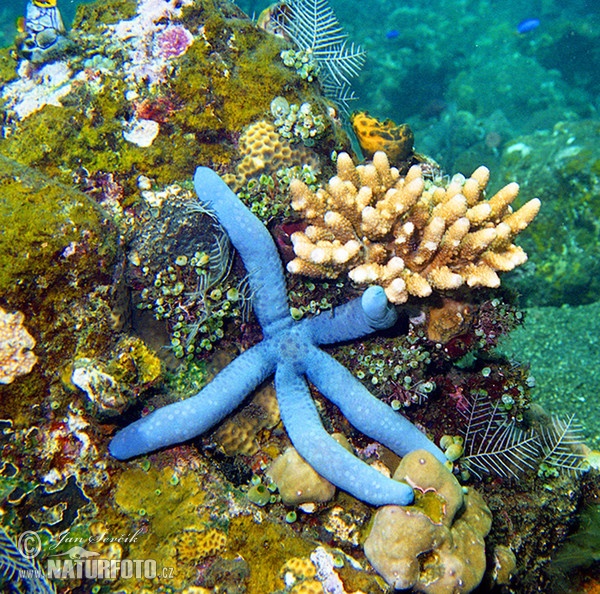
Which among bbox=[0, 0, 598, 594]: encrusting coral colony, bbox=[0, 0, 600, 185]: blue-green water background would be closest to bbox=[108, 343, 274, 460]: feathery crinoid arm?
bbox=[0, 0, 598, 594]: encrusting coral colony

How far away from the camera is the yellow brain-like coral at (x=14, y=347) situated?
3.09m

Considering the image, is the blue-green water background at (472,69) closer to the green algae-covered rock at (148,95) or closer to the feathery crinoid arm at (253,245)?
the green algae-covered rock at (148,95)

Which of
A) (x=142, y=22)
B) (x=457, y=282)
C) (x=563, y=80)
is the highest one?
(x=142, y=22)

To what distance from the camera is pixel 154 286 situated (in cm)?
374

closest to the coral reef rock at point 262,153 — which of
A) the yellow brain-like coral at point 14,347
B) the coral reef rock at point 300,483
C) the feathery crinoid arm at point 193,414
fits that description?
the feathery crinoid arm at point 193,414

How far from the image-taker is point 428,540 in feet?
9.96

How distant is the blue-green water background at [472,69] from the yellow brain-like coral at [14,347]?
12.8 metres

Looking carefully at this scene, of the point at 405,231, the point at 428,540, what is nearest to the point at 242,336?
the point at 405,231

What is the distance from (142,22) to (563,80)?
1943 centimetres

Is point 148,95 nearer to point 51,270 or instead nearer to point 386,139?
point 51,270

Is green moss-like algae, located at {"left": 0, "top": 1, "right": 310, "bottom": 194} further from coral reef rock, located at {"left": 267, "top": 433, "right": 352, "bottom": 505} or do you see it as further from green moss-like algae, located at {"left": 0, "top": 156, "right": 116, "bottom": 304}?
coral reef rock, located at {"left": 267, "top": 433, "right": 352, "bottom": 505}

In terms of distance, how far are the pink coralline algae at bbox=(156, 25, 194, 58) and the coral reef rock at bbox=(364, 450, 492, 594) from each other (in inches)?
166

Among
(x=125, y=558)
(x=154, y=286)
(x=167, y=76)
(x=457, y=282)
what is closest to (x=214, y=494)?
(x=125, y=558)

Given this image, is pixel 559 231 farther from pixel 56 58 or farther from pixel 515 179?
pixel 56 58
